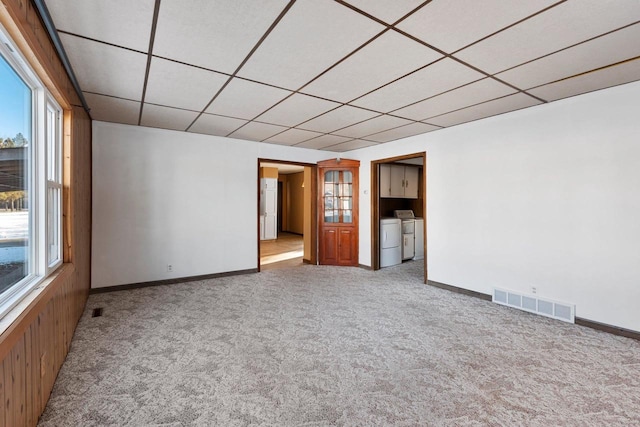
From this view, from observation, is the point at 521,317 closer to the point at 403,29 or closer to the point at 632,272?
the point at 632,272

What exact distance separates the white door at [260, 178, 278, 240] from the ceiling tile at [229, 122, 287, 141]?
5100 millimetres

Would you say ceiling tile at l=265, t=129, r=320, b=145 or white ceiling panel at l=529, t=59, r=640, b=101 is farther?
ceiling tile at l=265, t=129, r=320, b=145

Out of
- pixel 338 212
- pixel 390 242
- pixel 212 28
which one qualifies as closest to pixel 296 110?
pixel 212 28

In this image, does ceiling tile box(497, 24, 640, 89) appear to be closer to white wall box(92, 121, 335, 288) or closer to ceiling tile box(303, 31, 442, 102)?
ceiling tile box(303, 31, 442, 102)

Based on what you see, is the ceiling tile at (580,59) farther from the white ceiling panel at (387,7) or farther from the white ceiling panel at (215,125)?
the white ceiling panel at (215,125)

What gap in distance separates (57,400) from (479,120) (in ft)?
16.9

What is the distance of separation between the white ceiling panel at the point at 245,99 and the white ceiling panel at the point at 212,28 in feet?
1.61

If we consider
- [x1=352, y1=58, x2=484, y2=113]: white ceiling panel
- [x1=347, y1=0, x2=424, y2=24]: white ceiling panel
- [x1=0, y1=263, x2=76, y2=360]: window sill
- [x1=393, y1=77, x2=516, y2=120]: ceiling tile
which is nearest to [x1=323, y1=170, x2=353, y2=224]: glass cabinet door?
[x1=393, y1=77, x2=516, y2=120]: ceiling tile

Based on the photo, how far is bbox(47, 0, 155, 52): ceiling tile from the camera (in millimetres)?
1796

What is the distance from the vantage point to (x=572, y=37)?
2.14m

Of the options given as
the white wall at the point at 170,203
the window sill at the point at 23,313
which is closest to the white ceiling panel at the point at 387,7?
the window sill at the point at 23,313

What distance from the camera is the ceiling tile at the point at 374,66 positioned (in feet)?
7.42

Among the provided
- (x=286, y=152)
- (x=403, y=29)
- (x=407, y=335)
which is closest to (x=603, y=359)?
(x=407, y=335)

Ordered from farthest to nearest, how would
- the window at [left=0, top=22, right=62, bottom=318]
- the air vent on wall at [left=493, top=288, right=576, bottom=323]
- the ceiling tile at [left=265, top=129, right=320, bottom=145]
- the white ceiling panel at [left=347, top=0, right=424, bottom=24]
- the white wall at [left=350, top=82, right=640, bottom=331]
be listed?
1. the ceiling tile at [left=265, top=129, right=320, bottom=145]
2. the air vent on wall at [left=493, top=288, right=576, bottom=323]
3. the white wall at [left=350, top=82, right=640, bottom=331]
4. the white ceiling panel at [left=347, top=0, right=424, bottom=24]
5. the window at [left=0, top=22, right=62, bottom=318]
